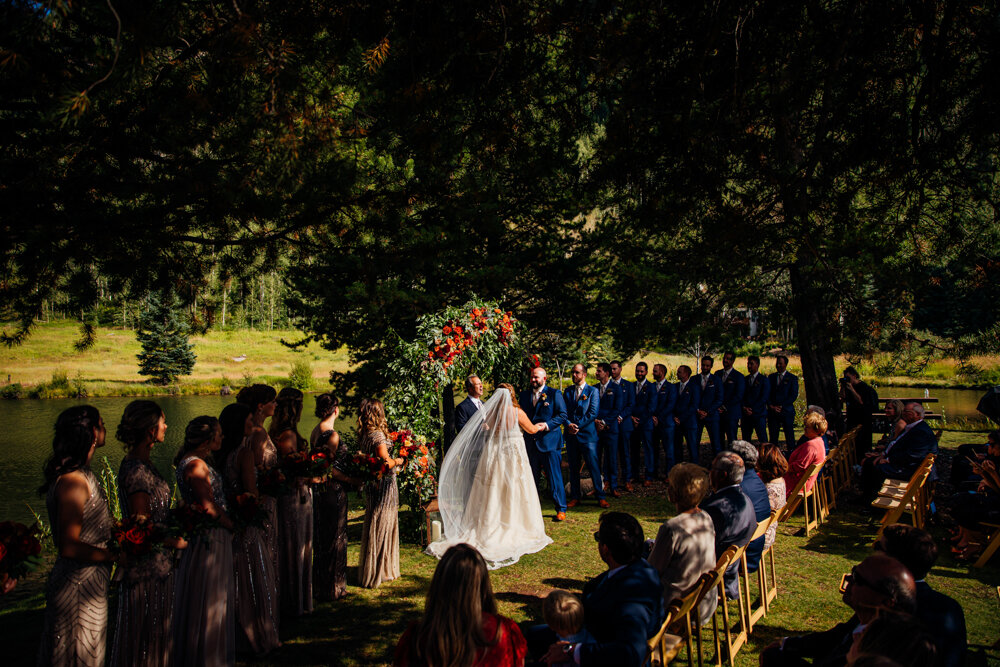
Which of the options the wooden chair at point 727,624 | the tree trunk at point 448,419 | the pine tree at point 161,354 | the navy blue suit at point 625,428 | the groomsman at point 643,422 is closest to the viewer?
the wooden chair at point 727,624

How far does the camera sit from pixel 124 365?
122 feet

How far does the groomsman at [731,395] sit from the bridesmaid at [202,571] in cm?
867

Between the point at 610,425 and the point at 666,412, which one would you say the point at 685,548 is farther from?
the point at 666,412

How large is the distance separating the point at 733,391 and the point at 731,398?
0.44ft

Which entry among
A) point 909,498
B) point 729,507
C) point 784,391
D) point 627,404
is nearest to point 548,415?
point 627,404

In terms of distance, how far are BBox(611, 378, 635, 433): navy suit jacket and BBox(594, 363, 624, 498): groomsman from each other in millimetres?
148

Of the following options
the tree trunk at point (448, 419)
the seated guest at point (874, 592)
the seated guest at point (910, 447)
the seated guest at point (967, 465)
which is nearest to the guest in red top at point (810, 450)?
the seated guest at point (910, 447)

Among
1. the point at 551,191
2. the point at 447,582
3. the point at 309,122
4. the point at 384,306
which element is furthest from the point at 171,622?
the point at 551,191

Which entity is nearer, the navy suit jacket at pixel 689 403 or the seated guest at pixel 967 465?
the seated guest at pixel 967 465

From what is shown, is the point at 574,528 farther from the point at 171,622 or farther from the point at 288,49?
the point at 288,49

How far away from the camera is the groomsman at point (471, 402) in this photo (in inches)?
298

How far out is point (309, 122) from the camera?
3592 millimetres

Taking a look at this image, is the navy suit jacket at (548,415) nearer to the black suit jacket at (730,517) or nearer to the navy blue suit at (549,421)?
the navy blue suit at (549,421)

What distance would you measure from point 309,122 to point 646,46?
215cm
